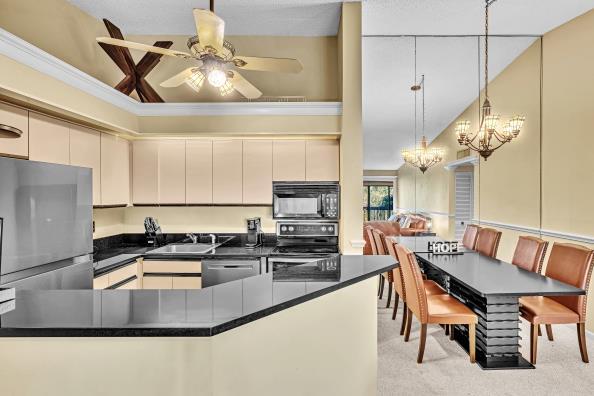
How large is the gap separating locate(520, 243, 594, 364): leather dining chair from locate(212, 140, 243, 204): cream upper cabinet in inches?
Answer: 117

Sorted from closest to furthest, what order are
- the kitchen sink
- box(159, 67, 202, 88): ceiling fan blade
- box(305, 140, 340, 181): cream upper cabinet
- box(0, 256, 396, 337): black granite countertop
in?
1. box(0, 256, 396, 337): black granite countertop
2. box(159, 67, 202, 88): ceiling fan blade
3. box(305, 140, 340, 181): cream upper cabinet
4. the kitchen sink

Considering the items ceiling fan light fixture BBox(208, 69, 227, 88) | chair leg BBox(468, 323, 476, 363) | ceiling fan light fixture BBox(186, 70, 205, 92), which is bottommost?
chair leg BBox(468, 323, 476, 363)

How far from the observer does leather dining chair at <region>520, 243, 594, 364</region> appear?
2.69m

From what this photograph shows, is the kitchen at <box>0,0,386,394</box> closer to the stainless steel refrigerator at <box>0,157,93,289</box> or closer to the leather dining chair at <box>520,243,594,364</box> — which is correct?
the stainless steel refrigerator at <box>0,157,93,289</box>

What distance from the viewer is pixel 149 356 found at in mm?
1113

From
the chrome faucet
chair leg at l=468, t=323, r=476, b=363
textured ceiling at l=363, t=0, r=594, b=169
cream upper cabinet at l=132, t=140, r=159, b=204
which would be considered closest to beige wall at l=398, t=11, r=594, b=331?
textured ceiling at l=363, t=0, r=594, b=169

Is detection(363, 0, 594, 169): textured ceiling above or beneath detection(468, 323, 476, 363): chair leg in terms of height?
above

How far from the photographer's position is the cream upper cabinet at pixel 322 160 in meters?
3.60

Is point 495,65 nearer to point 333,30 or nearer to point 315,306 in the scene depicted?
point 333,30

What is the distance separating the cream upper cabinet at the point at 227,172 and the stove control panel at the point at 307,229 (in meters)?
0.59

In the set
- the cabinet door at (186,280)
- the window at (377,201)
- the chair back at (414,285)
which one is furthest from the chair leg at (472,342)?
the window at (377,201)

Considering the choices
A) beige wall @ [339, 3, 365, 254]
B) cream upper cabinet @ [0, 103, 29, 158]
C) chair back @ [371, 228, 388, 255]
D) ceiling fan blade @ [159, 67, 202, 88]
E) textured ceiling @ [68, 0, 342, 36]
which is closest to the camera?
cream upper cabinet @ [0, 103, 29, 158]

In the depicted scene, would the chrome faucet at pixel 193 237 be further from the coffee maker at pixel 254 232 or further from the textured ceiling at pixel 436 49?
the textured ceiling at pixel 436 49

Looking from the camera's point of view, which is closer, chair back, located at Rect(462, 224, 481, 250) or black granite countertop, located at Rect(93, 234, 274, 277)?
black granite countertop, located at Rect(93, 234, 274, 277)
